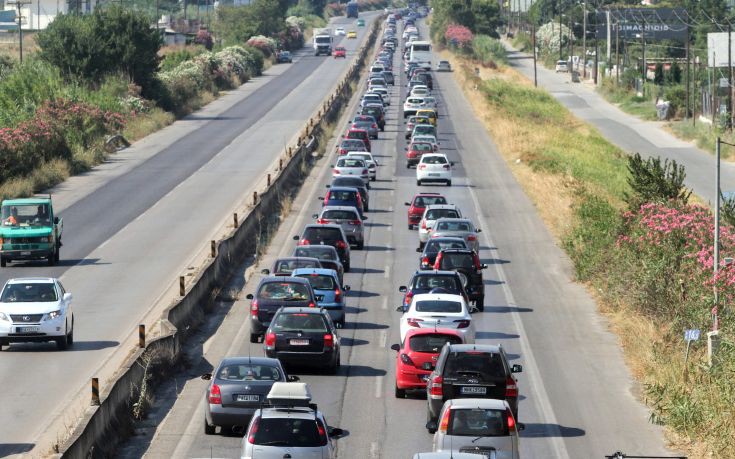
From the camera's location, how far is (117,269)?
44281mm

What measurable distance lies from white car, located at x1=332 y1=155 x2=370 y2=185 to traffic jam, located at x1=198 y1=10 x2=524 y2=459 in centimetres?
1102

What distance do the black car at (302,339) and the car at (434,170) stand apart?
38881 mm

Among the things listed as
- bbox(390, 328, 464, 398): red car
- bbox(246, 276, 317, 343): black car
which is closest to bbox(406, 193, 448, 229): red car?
bbox(246, 276, 317, 343): black car

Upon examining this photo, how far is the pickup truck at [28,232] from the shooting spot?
44.1 meters

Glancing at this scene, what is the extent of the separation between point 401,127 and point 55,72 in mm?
22247

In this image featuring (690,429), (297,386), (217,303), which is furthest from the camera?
(217,303)

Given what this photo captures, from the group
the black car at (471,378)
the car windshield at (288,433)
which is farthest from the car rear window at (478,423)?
the black car at (471,378)

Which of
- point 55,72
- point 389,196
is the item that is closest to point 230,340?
point 389,196

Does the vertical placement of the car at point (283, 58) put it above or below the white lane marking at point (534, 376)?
above

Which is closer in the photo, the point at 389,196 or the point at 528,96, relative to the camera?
the point at 389,196

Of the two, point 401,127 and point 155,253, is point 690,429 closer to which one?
point 155,253

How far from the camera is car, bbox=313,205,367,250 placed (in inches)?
1929

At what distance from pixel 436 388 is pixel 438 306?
21.4 feet

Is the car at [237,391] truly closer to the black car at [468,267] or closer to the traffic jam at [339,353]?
the traffic jam at [339,353]
